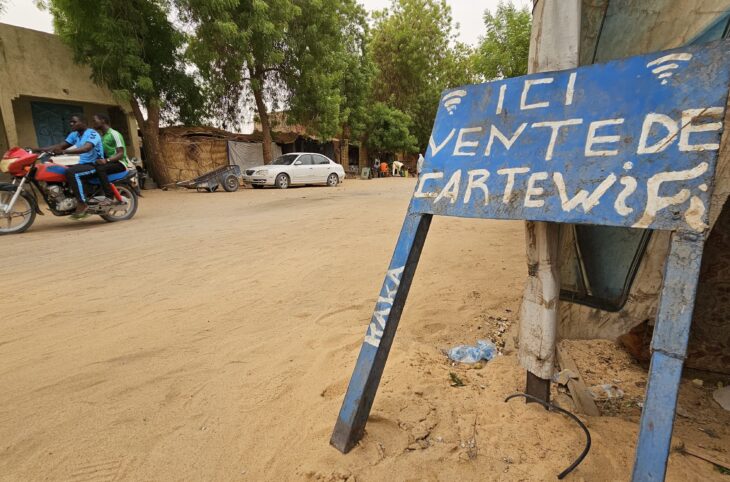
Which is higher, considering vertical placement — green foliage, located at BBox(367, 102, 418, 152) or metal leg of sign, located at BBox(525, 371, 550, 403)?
green foliage, located at BBox(367, 102, 418, 152)

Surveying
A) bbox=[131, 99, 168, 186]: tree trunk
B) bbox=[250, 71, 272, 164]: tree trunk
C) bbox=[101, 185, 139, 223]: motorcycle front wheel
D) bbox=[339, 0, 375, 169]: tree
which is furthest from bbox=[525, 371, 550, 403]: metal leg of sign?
bbox=[339, 0, 375, 169]: tree

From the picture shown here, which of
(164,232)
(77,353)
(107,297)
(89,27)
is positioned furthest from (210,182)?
(77,353)

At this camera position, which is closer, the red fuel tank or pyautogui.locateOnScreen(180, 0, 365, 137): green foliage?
the red fuel tank

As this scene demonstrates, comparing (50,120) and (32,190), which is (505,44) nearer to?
(32,190)

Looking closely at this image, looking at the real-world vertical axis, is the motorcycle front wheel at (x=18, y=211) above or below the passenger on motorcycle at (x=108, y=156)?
below

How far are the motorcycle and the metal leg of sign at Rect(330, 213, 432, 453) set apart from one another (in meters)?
6.14

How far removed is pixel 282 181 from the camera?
13.0 m

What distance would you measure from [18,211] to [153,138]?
24.8ft

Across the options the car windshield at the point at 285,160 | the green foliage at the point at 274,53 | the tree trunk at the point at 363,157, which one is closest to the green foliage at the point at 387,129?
the tree trunk at the point at 363,157

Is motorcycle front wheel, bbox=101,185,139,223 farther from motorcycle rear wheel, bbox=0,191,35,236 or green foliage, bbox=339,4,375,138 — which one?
green foliage, bbox=339,4,375,138

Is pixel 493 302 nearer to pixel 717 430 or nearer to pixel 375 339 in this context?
pixel 717 430

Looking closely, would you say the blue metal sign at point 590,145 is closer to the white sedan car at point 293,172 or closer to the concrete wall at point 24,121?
the white sedan car at point 293,172

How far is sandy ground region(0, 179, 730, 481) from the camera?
1312 mm

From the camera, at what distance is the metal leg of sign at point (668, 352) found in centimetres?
85
